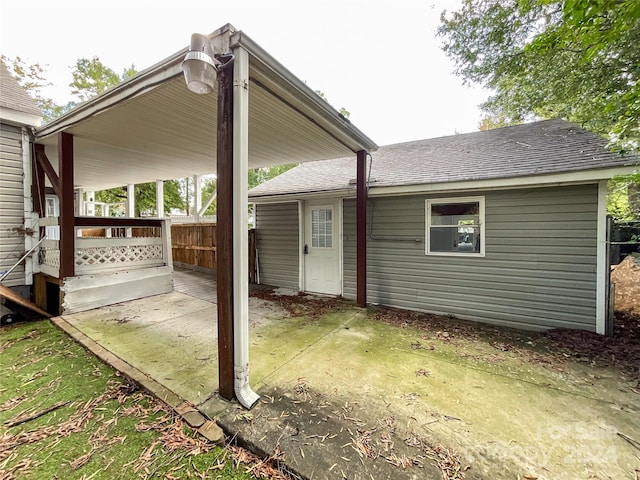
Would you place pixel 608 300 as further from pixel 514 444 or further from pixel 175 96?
pixel 175 96

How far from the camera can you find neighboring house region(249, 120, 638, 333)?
156 inches

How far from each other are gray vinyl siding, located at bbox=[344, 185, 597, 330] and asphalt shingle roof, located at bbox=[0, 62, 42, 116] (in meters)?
6.85

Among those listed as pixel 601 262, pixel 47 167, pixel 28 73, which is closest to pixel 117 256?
pixel 47 167

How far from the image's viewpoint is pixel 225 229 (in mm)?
2334

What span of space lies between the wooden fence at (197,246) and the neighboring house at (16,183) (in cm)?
374

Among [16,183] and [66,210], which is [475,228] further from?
[16,183]

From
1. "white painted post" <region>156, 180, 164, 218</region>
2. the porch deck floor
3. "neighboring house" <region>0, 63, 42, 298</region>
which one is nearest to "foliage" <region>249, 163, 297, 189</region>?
"white painted post" <region>156, 180, 164, 218</region>


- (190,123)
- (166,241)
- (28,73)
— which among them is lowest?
(166,241)

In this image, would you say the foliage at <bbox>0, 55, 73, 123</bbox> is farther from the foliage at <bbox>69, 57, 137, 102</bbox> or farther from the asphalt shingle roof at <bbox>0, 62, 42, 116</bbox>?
the asphalt shingle roof at <bbox>0, 62, 42, 116</bbox>

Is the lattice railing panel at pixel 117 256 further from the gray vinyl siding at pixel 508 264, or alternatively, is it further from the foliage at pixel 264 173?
the foliage at pixel 264 173

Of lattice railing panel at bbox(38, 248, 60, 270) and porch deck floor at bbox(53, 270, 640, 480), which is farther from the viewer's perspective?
lattice railing panel at bbox(38, 248, 60, 270)

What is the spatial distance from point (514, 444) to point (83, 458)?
3.04 m

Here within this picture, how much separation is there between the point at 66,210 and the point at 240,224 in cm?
410

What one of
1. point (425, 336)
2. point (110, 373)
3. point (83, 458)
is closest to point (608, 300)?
point (425, 336)
